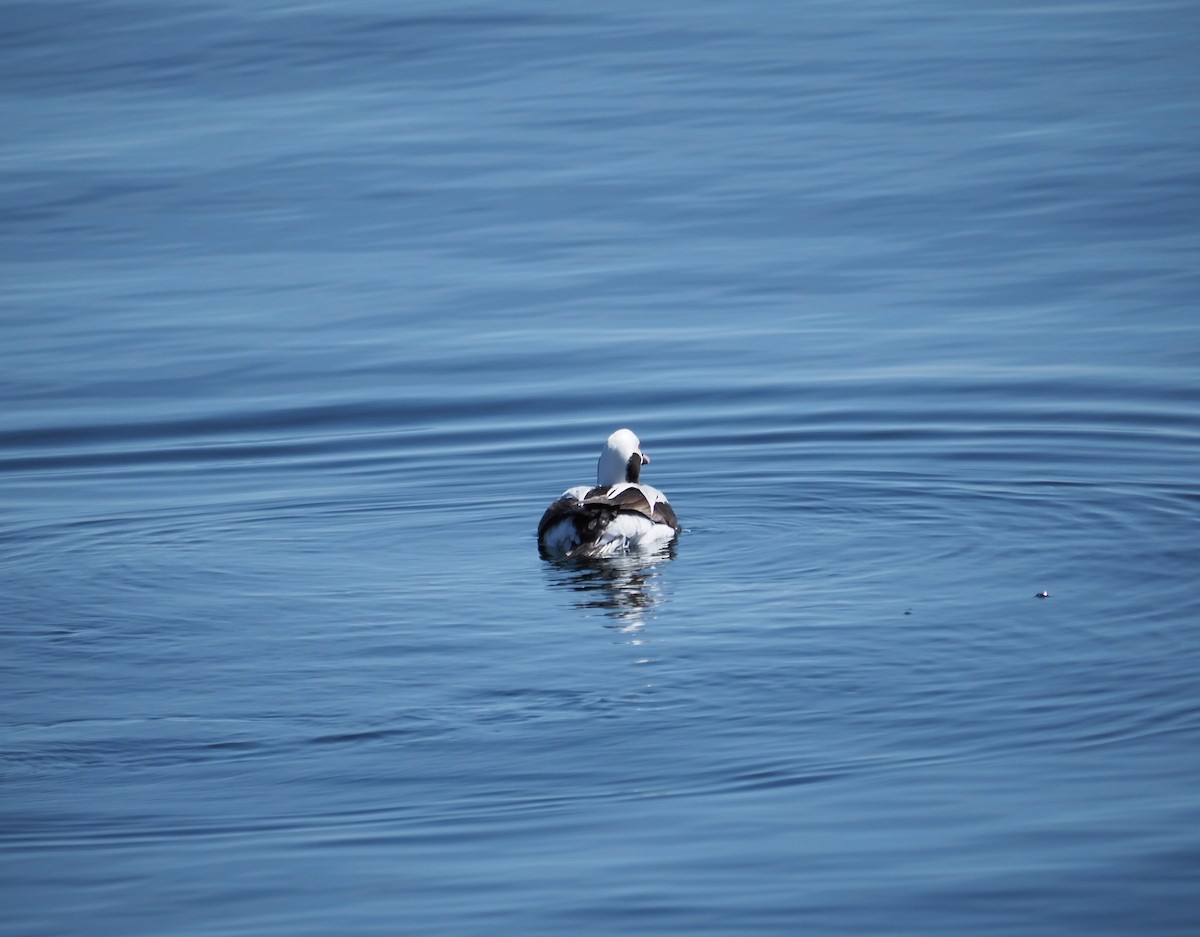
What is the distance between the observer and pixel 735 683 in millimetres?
9266

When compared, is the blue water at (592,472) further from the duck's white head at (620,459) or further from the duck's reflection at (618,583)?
the duck's white head at (620,459)

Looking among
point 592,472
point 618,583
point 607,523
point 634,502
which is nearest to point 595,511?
point 607,523

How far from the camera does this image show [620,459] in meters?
13.7

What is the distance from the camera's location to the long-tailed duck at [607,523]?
12.7 metres

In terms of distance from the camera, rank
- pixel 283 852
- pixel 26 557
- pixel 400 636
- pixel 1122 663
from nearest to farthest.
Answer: pixel 283 852
pixel 1122 663
pixel 400 636
pixel 26 557

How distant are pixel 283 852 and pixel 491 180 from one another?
1813 cm

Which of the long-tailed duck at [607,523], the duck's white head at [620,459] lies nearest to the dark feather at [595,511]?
the long-tailed duck at [607,523]

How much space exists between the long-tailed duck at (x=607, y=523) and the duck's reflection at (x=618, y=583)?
0.10 m

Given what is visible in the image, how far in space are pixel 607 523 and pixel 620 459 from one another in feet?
2.98

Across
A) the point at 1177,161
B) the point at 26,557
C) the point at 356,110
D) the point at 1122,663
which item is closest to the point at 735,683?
the point at 1122,663

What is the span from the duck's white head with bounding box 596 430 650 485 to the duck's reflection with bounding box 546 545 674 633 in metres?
0.97

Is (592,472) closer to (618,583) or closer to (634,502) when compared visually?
(634,502)

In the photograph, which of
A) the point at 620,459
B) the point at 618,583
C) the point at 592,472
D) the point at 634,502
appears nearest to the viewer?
the point at 618,583

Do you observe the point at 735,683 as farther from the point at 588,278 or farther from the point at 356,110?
the point at 356,110
